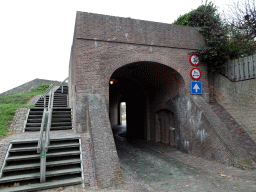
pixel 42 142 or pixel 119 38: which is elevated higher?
pixel 119 38

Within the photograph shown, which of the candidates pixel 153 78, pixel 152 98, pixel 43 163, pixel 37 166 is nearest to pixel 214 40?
pixel 153 78

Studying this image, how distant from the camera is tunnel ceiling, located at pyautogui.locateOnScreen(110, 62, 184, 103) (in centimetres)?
777

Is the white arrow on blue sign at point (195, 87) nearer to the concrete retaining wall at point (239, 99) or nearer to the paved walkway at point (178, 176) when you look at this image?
the concrete retaining wall at point (239, 99)

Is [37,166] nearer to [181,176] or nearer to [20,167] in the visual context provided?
[20,167]

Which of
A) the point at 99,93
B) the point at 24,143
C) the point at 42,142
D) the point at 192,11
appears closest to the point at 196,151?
the point at 99,93

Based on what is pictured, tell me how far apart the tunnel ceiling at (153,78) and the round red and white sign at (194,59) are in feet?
2.89

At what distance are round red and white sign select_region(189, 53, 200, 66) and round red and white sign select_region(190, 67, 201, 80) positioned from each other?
23cm

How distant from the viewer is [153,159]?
6.51 meters

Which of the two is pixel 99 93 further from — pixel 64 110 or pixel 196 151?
pixel 196 151

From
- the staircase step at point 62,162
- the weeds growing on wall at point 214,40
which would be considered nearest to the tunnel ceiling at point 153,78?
the weeds growing on wall at point 214,40

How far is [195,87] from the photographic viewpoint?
7605mm

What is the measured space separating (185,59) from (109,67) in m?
3.40

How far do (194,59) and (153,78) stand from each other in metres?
2.19

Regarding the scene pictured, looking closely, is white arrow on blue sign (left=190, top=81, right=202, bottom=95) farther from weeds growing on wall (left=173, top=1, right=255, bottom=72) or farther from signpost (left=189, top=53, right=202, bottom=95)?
weeds growing on wall (left=173, top=1, right=255, bottom=72)
